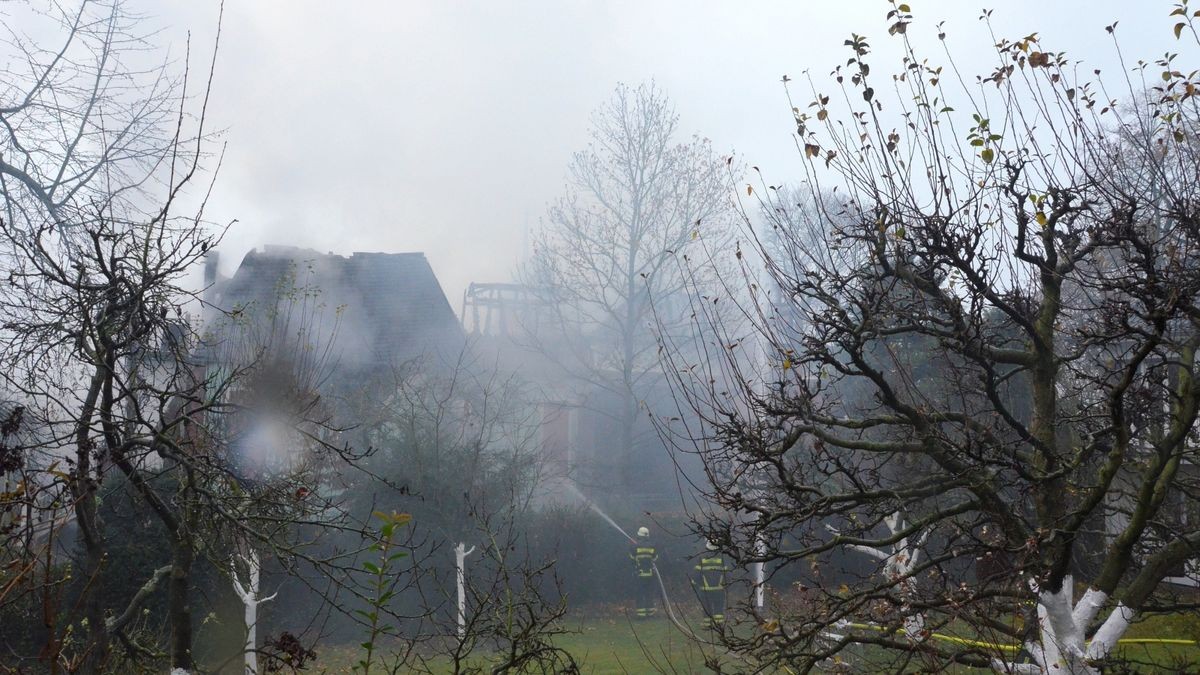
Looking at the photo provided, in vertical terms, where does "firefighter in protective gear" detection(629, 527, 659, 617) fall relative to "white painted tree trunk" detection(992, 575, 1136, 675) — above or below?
below

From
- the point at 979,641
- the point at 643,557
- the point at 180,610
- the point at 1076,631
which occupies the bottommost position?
the point at 643,557

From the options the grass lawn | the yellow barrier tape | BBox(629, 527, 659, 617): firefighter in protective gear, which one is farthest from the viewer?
BBox(629, 527, 659, 617): firefighter in protective gear

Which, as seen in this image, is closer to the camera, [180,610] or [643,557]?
[180,610]

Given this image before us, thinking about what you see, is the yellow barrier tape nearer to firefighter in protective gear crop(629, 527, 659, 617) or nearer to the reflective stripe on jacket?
the reflective stripe on jacket

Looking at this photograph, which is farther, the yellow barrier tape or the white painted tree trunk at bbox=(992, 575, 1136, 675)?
the white painted tree trunk at bbox=(992, 575, 1136, 675)

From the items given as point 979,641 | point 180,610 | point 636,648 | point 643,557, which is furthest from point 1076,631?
point 643,557

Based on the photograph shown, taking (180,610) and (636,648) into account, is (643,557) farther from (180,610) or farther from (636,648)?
(180,610)

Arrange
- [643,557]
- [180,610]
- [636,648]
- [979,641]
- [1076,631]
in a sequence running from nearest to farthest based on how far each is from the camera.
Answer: [1076,631], [180,610], [979,641], [636,648], [643,557]

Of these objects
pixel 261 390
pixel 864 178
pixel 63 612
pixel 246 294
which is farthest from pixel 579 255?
pixel 864 178

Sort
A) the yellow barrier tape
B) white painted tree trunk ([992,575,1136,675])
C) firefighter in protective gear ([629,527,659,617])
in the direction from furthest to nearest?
1. firefighter in protective gear ([629,527,659,617])
2. white painted tree trunk ([992,575,1136,675])
3. the yellow barrier tape

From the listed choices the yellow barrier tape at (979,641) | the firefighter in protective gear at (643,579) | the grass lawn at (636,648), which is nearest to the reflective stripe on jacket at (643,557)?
the firefighter in protective gear at (643,579)

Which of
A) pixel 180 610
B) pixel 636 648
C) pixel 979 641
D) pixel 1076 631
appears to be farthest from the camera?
pixel 636 648

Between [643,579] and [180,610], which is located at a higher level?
[180,610]

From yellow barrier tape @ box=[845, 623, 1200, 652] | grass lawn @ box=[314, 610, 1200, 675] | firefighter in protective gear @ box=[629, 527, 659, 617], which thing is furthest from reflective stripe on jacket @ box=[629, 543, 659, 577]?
yellow barrier tape @ box=[845, 623, 1200, 652]
